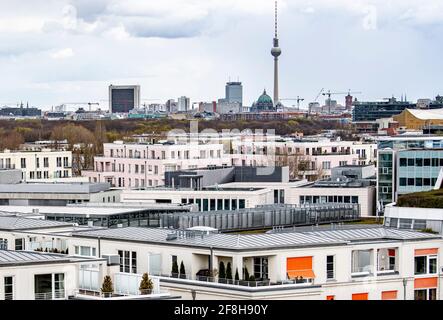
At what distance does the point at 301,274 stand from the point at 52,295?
12.2 ft

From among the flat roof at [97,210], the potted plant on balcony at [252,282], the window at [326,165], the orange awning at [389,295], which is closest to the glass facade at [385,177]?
the flat roof at [97,210]

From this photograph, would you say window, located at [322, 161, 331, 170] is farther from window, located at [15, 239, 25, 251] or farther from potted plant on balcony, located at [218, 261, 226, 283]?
potted plant on balcony, located at [218, 261, 226, 283]

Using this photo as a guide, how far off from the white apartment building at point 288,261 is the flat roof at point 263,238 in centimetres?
1

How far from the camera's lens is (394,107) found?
147125mm

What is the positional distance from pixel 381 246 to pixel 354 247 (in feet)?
2.05

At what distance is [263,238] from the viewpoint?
14.2m

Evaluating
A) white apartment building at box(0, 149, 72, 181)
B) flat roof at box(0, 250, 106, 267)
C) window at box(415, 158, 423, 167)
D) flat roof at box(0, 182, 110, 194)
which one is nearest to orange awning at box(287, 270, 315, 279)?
flat roof at box(0, 250, 106, 267)

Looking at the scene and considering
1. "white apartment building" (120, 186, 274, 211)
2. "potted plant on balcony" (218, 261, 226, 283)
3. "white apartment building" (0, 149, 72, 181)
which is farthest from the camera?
"white apartment building" (0, 149, 72, 181)

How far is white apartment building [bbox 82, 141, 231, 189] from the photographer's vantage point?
138 feet

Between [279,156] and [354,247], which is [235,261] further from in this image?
[279,156]

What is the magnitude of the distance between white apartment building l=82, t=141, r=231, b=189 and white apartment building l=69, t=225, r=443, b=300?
25.3 metres

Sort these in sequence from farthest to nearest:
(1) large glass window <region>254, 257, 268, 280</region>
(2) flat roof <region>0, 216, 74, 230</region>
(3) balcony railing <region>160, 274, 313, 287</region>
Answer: (2) flat roof <region>0, 216, 74, 230</region>
(1) large glass window <region>254, 257, 268, 280</region>
(3) balcony railing <region>160, 274, 313, 287</region>

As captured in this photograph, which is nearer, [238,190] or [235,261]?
[235,261]

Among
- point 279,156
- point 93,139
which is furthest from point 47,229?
point 93,139
